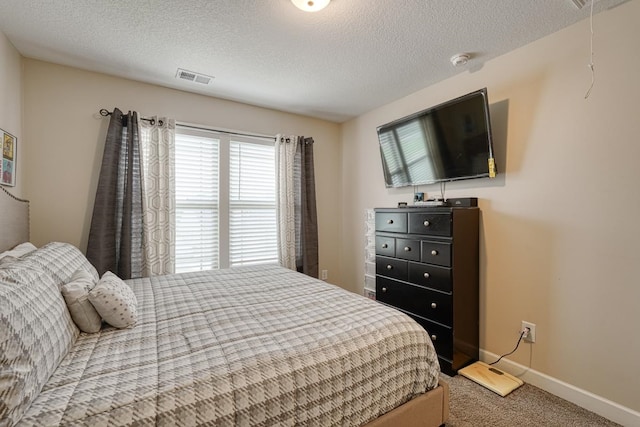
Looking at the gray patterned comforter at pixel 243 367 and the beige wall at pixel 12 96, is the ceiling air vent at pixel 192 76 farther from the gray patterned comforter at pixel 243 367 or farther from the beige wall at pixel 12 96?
the gray patterned comforter at pixel 243 367

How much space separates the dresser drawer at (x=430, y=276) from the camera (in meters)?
2.21

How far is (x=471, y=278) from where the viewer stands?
2355 mm

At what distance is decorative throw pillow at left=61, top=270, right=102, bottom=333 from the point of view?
51.1 inches

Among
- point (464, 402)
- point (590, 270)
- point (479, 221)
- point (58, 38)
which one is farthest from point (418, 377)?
point (58, 38)

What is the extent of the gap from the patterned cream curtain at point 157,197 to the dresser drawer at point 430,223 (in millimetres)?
2270

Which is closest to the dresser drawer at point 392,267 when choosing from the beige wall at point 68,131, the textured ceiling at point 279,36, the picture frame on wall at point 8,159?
the textured ceiling at point 279,36

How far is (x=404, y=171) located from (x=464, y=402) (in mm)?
1986

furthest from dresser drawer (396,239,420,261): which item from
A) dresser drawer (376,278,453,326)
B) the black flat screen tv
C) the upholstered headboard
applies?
the upholstered headboard

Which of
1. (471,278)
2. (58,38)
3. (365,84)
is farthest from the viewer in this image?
(365,84)

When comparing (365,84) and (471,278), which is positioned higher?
(365,84)

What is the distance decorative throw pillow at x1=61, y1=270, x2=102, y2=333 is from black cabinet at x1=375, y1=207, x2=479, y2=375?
216 centimetres

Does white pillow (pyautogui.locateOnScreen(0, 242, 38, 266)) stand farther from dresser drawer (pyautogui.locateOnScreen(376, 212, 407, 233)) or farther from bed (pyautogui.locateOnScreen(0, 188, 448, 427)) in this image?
dresser drawer (pyautogui.locateOnScreen(376, 212, 407, 233))

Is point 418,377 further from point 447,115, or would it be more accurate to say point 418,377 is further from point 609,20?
point 609,20

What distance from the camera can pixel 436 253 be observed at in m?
2.29
